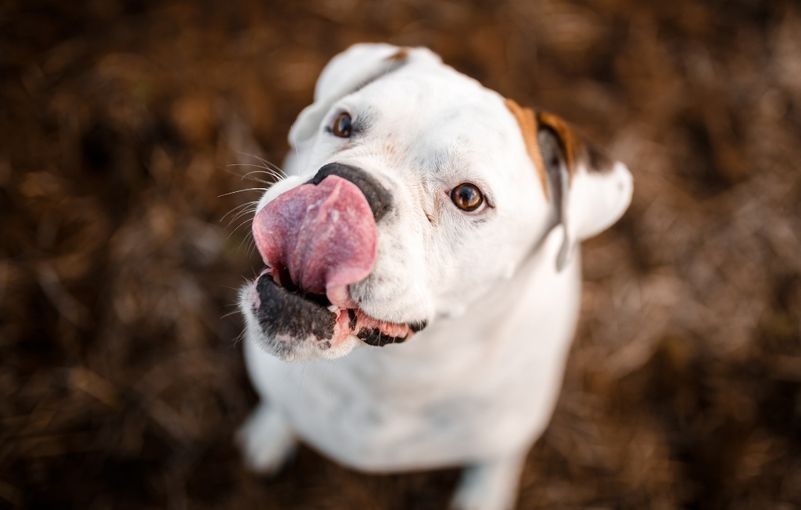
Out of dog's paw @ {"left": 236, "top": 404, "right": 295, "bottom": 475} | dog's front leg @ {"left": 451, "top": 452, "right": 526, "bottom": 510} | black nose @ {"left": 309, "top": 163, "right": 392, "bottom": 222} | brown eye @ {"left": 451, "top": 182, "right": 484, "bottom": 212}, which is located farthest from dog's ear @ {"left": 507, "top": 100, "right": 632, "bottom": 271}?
dog's paw @ {"left": 236, "top": 404, "right": 295, "bottom": 475}

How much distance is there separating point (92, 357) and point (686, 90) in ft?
12.2

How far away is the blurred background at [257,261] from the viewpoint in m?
3.05

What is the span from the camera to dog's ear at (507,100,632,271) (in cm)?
185

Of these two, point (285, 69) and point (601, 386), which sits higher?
point (285, 69)

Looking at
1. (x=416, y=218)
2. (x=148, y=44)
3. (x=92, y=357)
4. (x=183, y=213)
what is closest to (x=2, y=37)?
(x=148, y=44)

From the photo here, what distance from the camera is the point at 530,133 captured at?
1.90m

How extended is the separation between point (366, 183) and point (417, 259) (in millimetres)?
225

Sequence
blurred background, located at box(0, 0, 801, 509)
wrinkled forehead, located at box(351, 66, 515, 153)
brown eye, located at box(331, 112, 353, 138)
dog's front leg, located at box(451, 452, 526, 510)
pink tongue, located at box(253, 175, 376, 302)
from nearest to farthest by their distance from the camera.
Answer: pink tongue, located at box(253, 175, 376, 302) → wrinkled forehead, located at box(351, 66, 515, 153) → brown eye, located at box(331, 112, 353, 138) → dog's front leg, located at box(451, 452, 526, 510) → blurred background, located at box(0, 0, 801, 509)

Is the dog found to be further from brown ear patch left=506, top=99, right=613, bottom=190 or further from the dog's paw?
the dog's paw

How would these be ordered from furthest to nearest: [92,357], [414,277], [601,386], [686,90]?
[686,90] < [601,386] < [92,357] < [414,277]

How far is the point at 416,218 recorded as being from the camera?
5.32 feet

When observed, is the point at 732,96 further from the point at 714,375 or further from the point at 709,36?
the point at 714,375

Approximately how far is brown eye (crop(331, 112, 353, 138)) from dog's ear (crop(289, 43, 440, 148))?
0.45 feet

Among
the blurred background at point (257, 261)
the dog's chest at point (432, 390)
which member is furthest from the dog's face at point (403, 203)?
the blurred background at point (257, 261)
